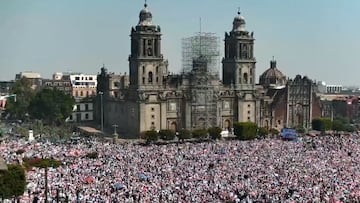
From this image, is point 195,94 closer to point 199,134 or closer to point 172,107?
point 172,107

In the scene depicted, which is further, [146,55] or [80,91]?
[80,91]

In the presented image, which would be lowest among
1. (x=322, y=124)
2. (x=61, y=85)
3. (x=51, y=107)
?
(x=322, y=124)

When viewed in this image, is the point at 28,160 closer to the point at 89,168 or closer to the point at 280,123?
the point at 89,168

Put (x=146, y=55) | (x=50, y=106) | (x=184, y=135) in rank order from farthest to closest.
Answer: (x=50, y=106)
(x=146, y=55)
(x=184, y=135)

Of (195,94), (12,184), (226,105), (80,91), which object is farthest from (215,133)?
(80,91)

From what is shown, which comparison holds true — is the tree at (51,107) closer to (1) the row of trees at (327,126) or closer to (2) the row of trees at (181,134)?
(2) the row of trees at (181,134)

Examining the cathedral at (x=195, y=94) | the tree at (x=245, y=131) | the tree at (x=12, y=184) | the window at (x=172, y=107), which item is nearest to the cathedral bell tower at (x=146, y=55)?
the cathedral at (x=195, y=94)

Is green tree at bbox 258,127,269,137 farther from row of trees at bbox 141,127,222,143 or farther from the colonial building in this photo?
the colonial building

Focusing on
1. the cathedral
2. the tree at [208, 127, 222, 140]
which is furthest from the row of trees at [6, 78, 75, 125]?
the tree at [208, 127, 222, 140]

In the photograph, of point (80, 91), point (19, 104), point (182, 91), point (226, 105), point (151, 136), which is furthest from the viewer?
point (80, 91)
